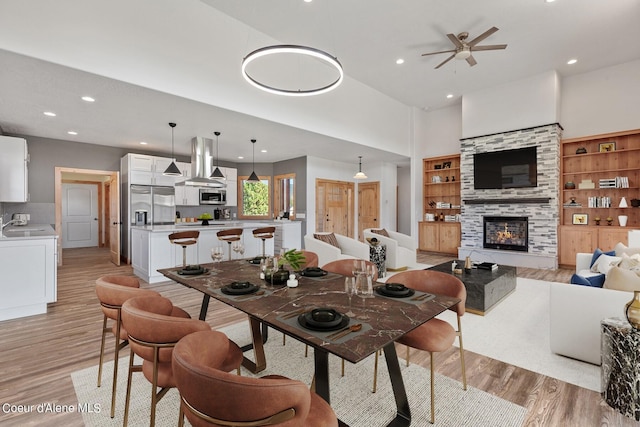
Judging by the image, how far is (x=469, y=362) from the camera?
2.54 m

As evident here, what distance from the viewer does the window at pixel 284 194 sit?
880 cm

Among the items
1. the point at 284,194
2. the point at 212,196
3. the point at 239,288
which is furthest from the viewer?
the point at 284,194

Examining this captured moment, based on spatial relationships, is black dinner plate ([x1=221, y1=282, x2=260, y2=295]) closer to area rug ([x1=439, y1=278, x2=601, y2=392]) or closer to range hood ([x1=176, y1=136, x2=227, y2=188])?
area rug ([x1=439, y1=278, x2=601, y2=392])

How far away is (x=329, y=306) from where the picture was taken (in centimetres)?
172

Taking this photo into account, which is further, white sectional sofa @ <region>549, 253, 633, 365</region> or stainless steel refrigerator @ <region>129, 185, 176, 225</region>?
stainless steel refrigerator @ <region>129, 185, 176, 225</region>

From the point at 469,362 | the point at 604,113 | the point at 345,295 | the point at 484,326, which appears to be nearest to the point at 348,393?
the point at 345,295

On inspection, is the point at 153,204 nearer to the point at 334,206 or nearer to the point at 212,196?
the point at 212,196

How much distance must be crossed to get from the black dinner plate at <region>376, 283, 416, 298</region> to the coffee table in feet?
6.92

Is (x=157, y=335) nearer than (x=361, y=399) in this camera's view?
Yes

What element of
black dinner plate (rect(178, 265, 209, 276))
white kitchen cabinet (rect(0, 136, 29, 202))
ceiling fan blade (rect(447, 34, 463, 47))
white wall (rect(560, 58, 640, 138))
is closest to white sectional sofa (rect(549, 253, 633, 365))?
black dinner plate (rect(178, 265, 209, 276))

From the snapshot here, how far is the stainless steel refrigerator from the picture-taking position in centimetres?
702

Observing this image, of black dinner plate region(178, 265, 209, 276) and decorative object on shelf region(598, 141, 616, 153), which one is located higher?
decorative object on shelf region(598, 141, 616, 153)

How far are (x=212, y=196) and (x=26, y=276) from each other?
5010 millimetres

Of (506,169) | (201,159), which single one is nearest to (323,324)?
(201,159)
